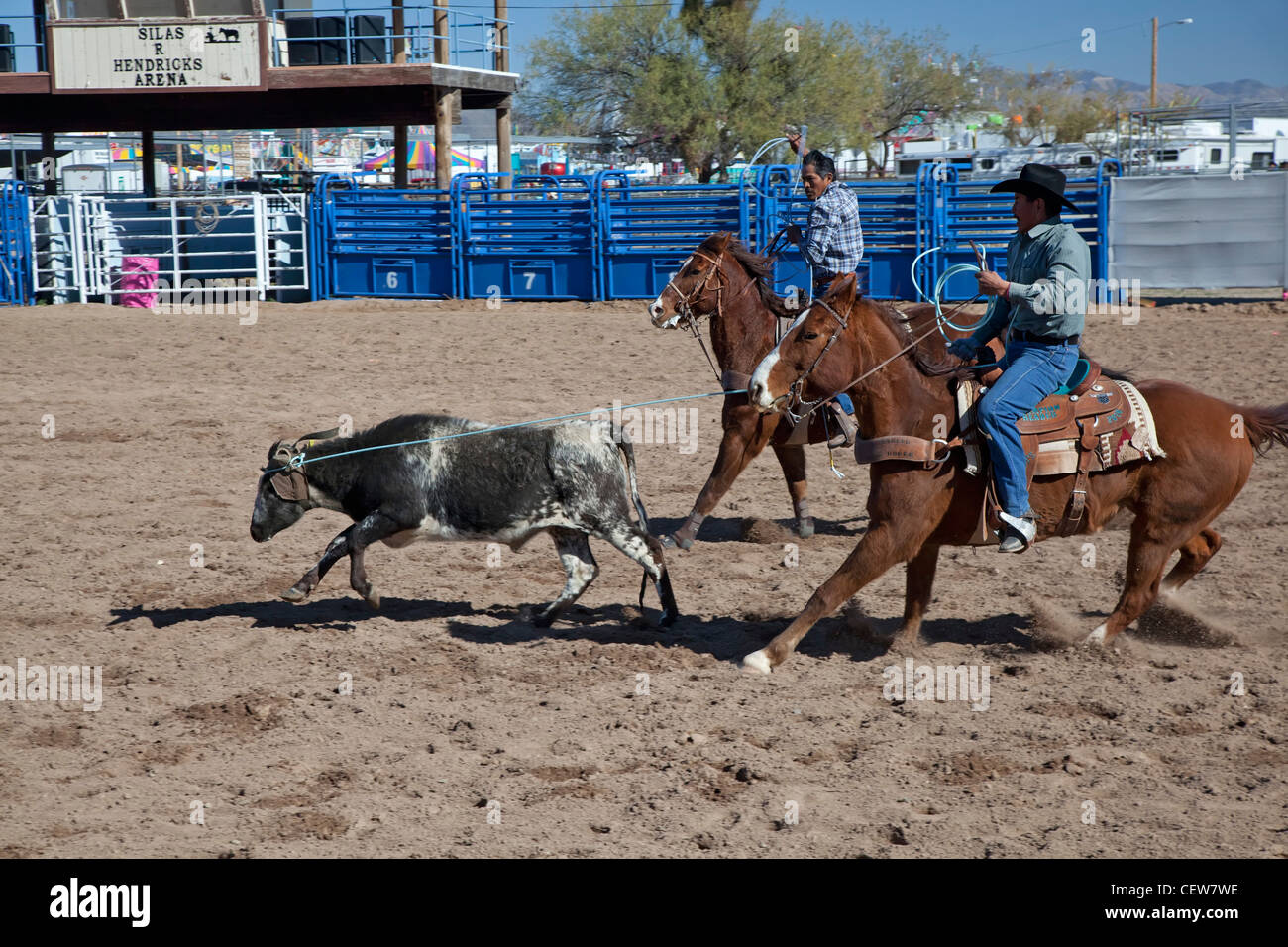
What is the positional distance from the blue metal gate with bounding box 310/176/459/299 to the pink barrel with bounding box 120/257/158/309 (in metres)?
2.73

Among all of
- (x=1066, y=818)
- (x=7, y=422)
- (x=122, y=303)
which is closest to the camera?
(x=1066, y=818)

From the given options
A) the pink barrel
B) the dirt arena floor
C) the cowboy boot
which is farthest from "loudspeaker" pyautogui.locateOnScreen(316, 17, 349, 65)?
the cowboy boot

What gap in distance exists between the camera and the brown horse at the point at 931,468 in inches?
215

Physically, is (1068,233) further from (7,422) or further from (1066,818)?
(7,422)

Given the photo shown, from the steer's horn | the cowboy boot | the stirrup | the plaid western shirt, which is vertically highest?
the plaid western shirt

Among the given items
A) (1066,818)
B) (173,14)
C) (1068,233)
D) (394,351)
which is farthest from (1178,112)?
(1066,818)

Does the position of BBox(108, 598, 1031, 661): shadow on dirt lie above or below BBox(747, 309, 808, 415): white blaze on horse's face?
below

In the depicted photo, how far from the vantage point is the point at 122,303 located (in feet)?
69.5

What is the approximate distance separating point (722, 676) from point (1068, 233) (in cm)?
248

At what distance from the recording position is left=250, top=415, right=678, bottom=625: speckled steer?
6.19 meters

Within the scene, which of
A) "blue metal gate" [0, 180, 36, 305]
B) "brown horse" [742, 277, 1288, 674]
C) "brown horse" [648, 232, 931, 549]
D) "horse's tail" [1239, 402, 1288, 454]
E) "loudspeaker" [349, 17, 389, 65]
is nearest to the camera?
"brown horse" [742, 277, 1288, 674]

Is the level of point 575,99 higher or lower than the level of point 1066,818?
higher

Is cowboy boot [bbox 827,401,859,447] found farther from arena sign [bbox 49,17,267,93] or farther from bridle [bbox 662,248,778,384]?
arena sign [bbox 49,17,267,93]

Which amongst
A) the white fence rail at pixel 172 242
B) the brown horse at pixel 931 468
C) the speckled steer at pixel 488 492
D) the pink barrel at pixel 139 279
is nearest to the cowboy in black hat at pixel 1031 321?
the brown horse at pixel 931 468
